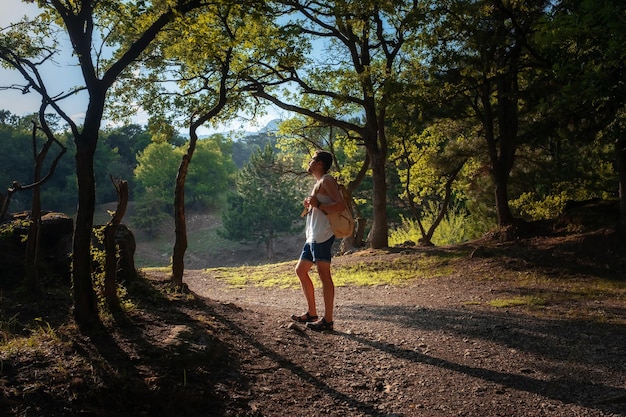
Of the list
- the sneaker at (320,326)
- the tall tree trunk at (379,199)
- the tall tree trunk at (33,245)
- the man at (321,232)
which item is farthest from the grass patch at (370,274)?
the tall tree trunk at (33,245)

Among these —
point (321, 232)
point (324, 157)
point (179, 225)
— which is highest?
point (324, 157)

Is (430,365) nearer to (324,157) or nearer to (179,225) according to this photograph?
(324,157)

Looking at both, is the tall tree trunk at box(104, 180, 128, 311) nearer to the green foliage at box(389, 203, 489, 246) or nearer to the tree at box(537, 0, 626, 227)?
the tree at box(537, 0, 626, 227)

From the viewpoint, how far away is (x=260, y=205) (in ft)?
139

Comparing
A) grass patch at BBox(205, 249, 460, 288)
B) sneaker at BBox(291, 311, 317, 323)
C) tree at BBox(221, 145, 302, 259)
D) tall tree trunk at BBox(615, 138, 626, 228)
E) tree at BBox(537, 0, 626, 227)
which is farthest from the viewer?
tree at BBox(221, 145, 302, 259)

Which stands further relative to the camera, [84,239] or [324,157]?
[324,157]

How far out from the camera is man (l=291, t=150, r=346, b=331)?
474cm

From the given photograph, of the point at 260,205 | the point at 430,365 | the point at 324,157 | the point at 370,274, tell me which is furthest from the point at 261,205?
the point at 430,365

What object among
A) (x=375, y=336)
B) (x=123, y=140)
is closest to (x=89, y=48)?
(x=375, y=336)

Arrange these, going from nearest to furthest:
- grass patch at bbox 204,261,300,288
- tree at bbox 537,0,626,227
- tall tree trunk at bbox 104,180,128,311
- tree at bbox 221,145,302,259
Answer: tall tree trunk at bbox 104,180,128,311, tree at bbox 537,0,626,227, grass patch at bbox 204,261,300,288, tree at bbox 221,145,302,259

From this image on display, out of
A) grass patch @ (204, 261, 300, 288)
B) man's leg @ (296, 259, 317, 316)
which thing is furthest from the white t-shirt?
grass patch @ (204, 261, 300, 288)

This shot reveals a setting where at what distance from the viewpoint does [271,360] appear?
3879 mm

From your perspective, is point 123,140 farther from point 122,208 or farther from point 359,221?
point 122,208

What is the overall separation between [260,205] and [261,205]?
0.09m
